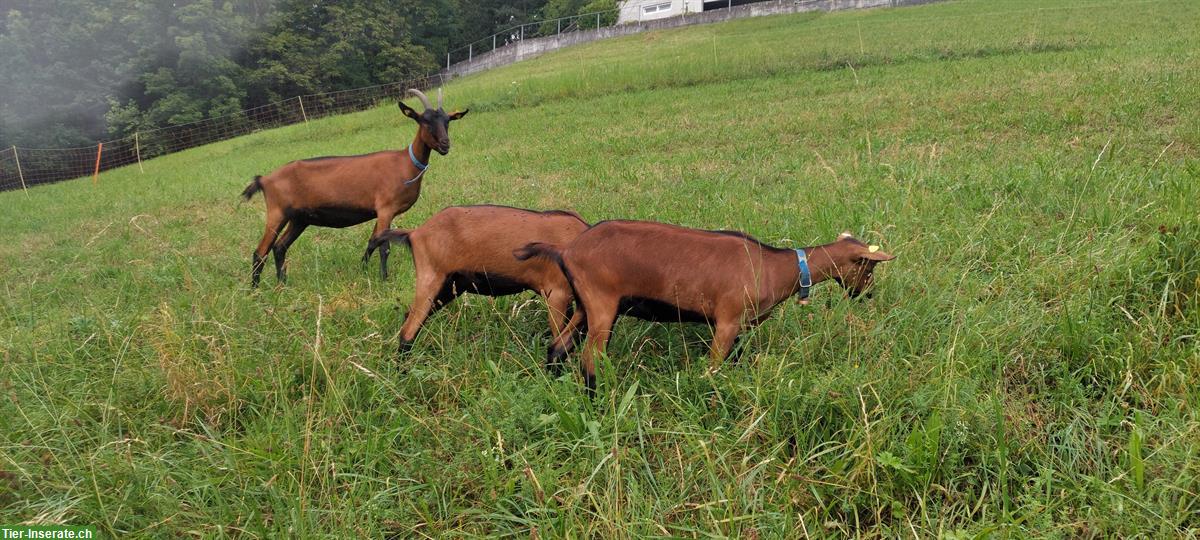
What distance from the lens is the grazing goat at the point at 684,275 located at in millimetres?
3451

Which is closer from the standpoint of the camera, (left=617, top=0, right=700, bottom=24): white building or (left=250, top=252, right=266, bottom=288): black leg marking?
(left=250, top=252, right=266, bottom=288): black leg marking

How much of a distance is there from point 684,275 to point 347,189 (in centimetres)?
407

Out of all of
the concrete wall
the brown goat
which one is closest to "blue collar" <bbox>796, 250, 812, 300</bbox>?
the brown goat

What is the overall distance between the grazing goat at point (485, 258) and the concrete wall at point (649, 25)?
119 ft

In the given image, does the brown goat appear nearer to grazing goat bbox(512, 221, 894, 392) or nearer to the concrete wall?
grazing goat bbox(512, 221, 894, 392)

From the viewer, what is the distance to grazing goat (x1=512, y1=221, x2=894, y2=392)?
3451 mm

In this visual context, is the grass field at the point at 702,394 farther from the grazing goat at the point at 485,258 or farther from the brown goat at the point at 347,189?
the brown goat at the point at 347,189

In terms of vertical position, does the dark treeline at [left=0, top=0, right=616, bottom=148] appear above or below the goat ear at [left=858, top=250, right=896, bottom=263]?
above

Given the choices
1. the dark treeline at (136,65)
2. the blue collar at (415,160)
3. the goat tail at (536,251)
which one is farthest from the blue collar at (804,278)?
the dark treeline at (136,65)

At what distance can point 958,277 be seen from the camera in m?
4.33

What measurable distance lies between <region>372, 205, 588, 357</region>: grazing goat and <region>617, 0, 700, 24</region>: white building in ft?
166

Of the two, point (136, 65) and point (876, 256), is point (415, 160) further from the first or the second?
point (136, 65)

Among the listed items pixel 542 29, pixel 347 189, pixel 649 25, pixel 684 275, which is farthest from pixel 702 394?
pixel 542 29

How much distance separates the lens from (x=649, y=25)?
4291cm
